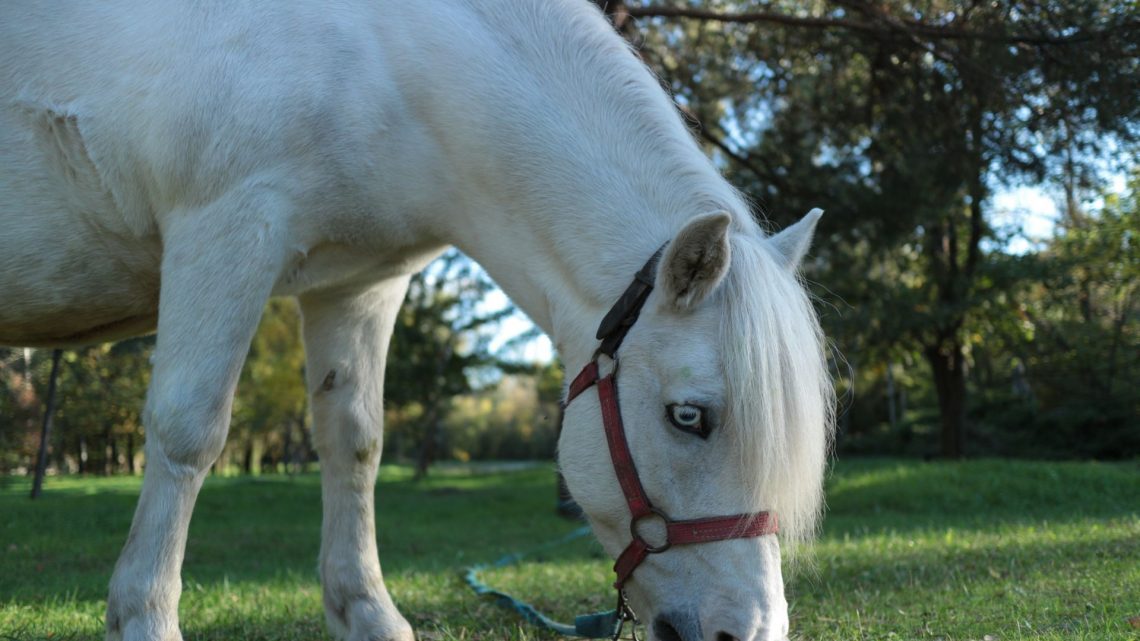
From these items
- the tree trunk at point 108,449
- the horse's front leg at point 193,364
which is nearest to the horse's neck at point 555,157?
the horse's front leg at point 193,364

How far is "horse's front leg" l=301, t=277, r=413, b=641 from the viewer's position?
3359 millimetres

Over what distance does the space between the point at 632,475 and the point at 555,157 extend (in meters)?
0.99

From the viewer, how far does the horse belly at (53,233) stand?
9.75 feet

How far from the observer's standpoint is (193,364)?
2680 millimetres

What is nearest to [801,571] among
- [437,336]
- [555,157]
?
[555,157]

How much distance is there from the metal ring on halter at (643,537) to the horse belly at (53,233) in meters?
1.81

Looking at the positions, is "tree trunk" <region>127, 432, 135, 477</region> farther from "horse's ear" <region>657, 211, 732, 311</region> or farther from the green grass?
"horse's ear" <region>657, 211, 732, 311</region>

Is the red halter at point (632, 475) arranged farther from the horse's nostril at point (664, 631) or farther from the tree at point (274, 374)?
the tree at point (274, 374)

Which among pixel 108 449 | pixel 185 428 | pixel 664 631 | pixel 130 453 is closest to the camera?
pixel 664 631

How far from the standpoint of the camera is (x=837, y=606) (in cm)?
390

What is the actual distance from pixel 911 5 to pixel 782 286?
817 cm

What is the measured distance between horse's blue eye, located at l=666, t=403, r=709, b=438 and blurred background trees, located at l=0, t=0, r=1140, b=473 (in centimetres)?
75

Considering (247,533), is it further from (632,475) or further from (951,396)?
(951,396)

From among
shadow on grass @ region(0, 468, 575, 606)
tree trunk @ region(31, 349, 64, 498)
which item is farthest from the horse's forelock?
tree trunk @ region(31, 349, 64, 498)
